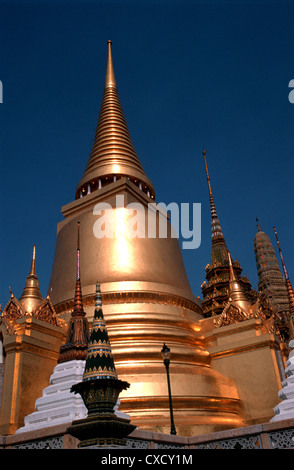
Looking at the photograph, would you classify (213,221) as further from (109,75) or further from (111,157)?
(111,157)

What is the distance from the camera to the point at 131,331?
13.5 meters

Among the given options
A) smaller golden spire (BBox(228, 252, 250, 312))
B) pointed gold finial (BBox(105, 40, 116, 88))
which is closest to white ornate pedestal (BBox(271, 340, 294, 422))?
smaller golden spire (BBox(228, 252, 250, 312))

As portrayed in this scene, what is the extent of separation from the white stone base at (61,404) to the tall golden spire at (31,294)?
4.16 metres

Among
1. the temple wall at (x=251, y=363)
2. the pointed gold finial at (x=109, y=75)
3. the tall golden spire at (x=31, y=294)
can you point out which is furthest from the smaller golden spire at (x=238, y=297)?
the pointed gold finial at (x=109, y=75)

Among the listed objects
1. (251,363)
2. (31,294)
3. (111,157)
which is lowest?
(251,363)

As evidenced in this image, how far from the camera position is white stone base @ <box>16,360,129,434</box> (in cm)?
846

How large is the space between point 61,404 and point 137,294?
20.7ft

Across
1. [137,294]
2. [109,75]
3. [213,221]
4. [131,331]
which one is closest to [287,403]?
[131,331]

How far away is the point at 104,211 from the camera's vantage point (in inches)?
680

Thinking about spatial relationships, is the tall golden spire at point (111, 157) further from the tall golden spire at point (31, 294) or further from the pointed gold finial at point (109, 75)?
the tall golden spire at point (31, 294)

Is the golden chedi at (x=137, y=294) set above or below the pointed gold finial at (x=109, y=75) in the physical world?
below

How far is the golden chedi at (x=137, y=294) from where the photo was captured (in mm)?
11492

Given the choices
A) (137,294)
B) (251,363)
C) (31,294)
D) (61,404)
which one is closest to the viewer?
(61,404)
